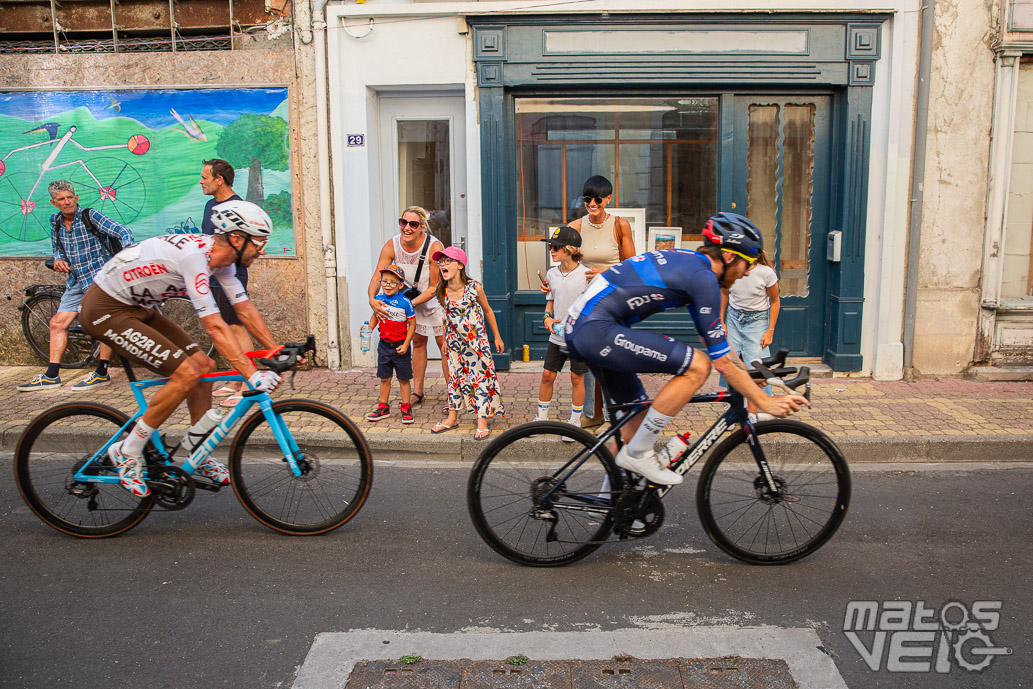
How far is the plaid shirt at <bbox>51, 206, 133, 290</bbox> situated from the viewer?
825 centimetres

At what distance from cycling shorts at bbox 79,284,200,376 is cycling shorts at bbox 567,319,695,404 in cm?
220

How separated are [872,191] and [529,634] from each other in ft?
21.6

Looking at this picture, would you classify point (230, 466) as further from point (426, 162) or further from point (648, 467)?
point (426, 162)

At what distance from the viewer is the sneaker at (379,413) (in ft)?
23.3

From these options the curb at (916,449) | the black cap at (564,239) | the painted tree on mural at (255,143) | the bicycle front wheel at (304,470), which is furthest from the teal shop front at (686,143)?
the bicycle front wheel at (304,470)

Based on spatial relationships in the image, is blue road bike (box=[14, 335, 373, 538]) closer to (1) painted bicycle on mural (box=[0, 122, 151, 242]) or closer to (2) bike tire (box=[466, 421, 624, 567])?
(2) bike tire (box=[466, 421, 624, 567])

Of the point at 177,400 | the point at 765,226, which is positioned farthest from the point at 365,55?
the point at 177,400

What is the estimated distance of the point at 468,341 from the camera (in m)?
6.63

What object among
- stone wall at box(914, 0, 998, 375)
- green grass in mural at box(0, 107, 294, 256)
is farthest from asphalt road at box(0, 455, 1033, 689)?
green grass in mural at box(0, 107, 294, 256)

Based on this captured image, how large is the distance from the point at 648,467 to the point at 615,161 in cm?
551

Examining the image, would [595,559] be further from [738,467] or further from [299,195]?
[299,195]

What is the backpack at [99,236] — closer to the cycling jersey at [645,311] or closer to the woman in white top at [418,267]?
the woman in white top at [418,267]

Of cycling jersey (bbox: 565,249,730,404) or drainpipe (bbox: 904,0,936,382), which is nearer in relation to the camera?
cycling jersey (bbox: 565,249,730,404)

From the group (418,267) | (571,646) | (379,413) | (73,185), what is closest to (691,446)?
(571,646)
